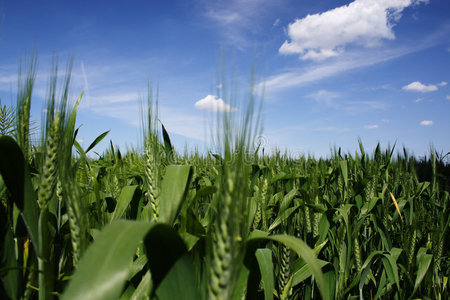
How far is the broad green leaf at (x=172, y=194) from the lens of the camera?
3.57 feet

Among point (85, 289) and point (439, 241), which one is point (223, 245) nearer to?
point (85, 289)

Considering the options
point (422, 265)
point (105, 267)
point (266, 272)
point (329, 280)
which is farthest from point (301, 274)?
point (105, 267)

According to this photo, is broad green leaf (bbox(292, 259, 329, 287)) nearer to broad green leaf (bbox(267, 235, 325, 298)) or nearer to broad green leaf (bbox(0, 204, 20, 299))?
broad green leaf (bbox(267, 235, 325, 298))

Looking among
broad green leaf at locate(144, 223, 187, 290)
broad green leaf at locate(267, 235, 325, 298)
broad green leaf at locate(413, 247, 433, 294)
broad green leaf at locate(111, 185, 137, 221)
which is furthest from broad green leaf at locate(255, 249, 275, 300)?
broad green leaf at locate(413, 247, 433, 294)

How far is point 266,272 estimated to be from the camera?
1.27 meters

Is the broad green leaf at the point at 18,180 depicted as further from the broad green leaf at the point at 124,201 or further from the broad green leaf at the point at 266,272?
the broad green leaf at the point at 266,272

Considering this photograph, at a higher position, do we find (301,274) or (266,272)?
(266,272)

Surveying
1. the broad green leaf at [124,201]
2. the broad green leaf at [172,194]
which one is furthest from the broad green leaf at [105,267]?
the broad green leaf at [124,201]

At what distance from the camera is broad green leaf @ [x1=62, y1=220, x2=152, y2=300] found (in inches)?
22.8

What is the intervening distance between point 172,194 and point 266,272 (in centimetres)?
54

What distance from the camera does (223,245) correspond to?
2.52 feet

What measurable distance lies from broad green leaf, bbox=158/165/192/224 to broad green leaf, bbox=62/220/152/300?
0.43 metres

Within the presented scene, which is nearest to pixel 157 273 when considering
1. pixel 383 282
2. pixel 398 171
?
pixel 383 282

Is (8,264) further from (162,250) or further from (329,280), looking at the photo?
(329,280)
